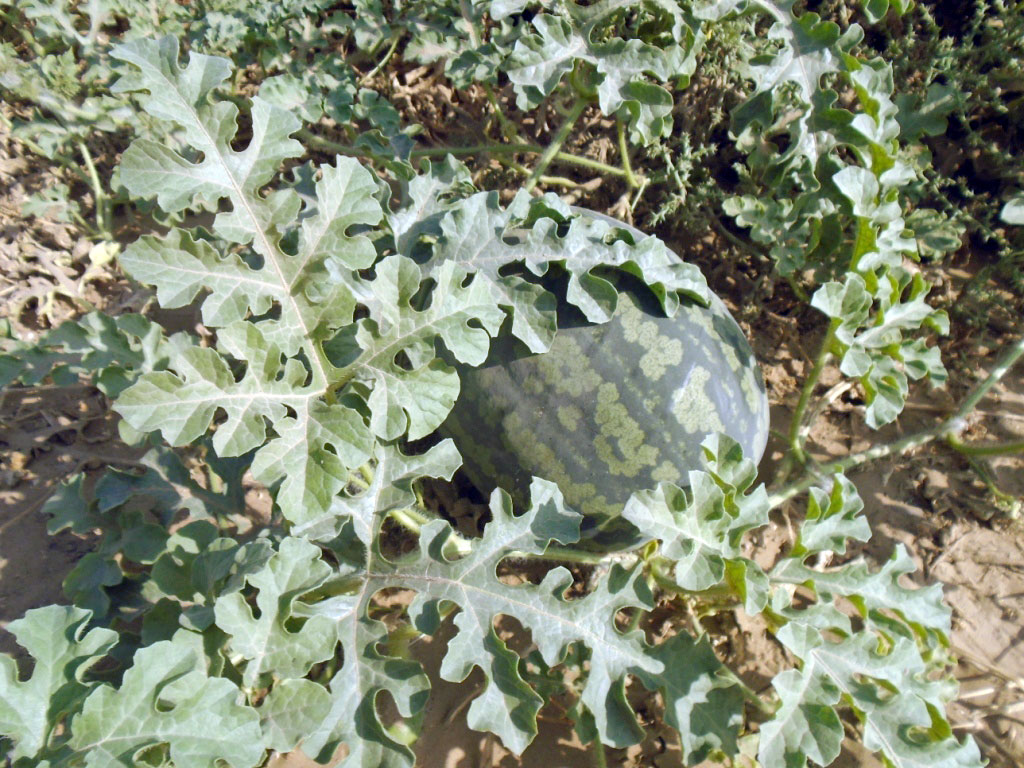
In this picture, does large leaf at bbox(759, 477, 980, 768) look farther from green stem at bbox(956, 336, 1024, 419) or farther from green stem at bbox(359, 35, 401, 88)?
green stem at bbox(359, 35, 401, 88)

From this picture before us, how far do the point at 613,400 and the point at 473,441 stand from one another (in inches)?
19.0

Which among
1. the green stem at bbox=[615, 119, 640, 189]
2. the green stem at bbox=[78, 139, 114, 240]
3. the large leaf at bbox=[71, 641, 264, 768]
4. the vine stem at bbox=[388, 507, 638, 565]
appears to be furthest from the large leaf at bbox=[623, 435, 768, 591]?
the green stem at bbox=[78, 139, 114, 240]

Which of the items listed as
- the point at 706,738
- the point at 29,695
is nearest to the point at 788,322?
the point at 706,738

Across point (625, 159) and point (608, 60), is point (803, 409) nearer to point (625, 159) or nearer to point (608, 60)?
point (625, 159)

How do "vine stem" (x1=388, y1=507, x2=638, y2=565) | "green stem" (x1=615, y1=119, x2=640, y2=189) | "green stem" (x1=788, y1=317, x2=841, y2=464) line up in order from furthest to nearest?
"green stem" (x1=615, y1=119, x2=640, y2=189), "green stem" (x1=788, y1=317, x2=841, y2=464), "vine stem" (x1=388, y1=507, x2=638, y2=565)

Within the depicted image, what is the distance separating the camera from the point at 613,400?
2.34m

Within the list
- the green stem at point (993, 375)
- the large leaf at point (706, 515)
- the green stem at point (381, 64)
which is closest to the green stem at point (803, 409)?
the green stem at point (993, 375)

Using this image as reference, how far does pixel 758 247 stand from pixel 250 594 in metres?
2.38

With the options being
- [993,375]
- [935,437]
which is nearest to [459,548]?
[935,437]

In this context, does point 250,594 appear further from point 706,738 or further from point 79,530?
point 706,738

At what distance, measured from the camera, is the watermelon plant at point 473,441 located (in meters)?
1.82

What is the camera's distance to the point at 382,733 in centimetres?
183

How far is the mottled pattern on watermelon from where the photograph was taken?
235 centimetres

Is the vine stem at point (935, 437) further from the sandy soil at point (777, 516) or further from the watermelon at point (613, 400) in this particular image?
the watermelon at point (613, 400)
